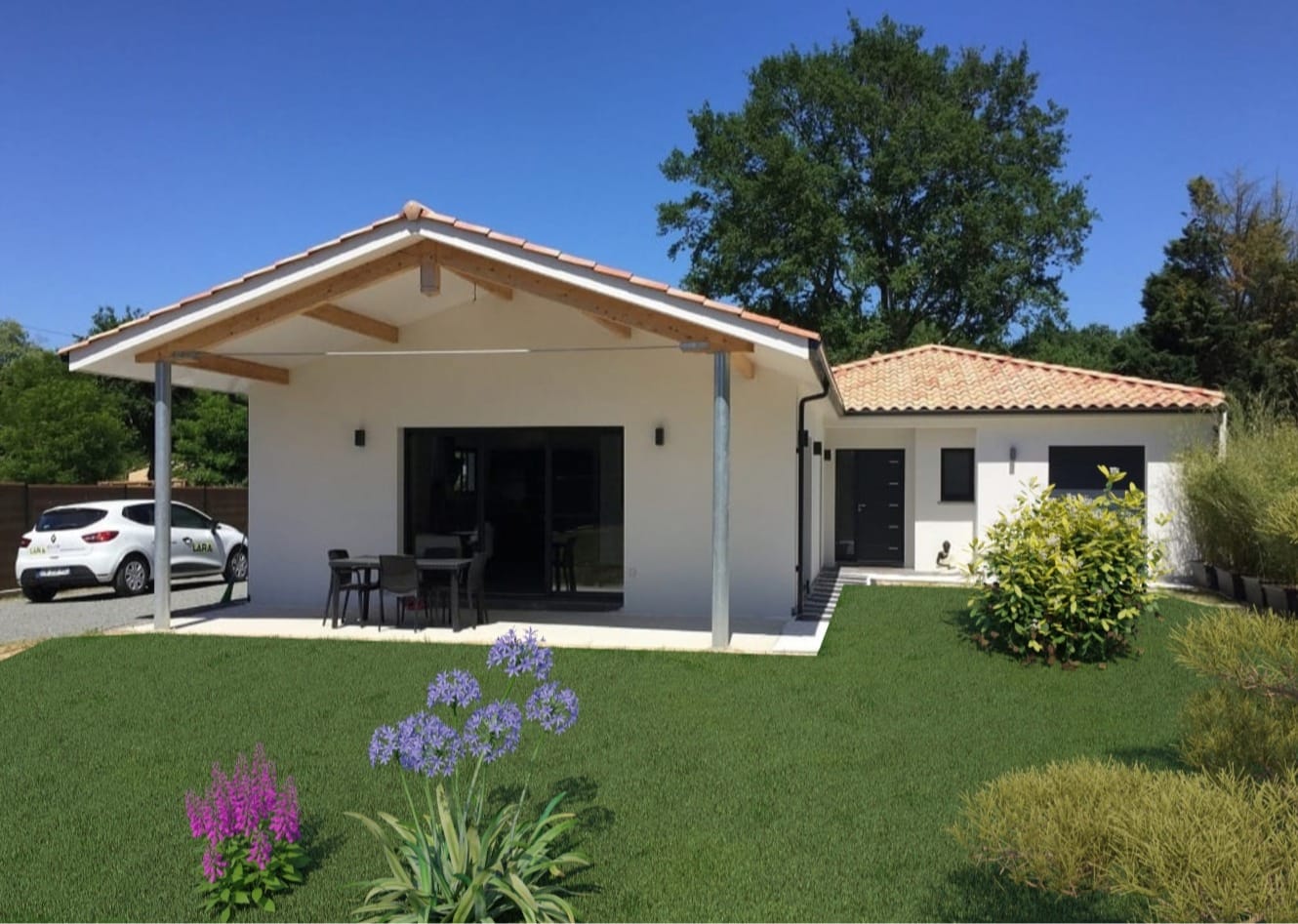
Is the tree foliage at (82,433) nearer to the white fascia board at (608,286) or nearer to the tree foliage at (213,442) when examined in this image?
the tree foliage at (213,442)

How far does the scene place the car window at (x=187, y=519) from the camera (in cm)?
1617

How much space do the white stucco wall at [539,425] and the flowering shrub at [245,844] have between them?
25.8 ft

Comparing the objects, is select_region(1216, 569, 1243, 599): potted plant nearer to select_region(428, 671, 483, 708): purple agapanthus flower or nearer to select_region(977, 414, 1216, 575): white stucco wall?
select_region(977, 414, 1216, 575): white stucco wall

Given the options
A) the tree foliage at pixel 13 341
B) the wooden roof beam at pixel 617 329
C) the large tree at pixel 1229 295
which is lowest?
the wooden roof beam at pixel 617 329

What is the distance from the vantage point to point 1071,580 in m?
8.73

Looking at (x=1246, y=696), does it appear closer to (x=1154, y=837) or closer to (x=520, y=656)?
(x=1154, y=837)

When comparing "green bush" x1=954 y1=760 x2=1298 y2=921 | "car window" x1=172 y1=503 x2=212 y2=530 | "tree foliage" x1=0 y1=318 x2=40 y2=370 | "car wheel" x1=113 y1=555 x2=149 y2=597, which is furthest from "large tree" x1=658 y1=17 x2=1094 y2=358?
"tree foliage" x1=0 y1=318 x2=40 y2=370

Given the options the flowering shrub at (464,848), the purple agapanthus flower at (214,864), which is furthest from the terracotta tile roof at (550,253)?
the purple agapanthus flower at (214,864)

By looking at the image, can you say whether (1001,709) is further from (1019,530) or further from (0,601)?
(0,601)

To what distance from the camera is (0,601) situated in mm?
14945

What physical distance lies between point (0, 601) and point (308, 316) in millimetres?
8917

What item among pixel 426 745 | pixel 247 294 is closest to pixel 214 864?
pixel 426 745

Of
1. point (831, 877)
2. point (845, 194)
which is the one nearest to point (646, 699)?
point (831, 877)

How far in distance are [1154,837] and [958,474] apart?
607 inches
